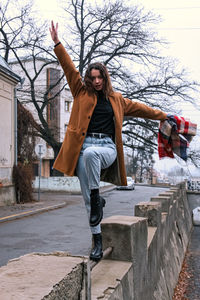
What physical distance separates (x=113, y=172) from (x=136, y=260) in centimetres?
97

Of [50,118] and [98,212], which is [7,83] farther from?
[50,118]

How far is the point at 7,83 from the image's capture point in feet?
53.2

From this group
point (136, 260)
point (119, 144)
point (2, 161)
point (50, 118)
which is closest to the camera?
point (119, 144)

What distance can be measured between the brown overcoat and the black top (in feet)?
0.15

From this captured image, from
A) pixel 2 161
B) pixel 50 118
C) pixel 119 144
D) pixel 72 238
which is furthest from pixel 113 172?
pixel 50 118

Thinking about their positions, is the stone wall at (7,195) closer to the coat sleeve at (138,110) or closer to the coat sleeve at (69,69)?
the coat sleeve at (138,110)

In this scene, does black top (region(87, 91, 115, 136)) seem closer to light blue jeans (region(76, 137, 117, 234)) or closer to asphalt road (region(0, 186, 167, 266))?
light blue jeans (region(76, 137, 117, 234))

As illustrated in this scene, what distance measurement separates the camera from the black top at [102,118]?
3.36m

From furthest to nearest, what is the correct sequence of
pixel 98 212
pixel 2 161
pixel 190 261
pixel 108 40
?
1. pixel 108 40
2. pixel 2 161
3. pixel 190 261
4. pixel 98 212

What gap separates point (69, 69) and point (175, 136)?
152 cm

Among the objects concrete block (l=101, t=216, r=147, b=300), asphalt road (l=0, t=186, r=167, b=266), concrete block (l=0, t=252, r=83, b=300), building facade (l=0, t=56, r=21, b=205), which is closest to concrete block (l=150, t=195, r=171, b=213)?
asphalt road (l=0, t=186, r=167, b=266)

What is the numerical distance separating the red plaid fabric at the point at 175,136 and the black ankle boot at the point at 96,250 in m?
1.54

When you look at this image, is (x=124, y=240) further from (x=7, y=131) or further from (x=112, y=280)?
(x=7, y=131)

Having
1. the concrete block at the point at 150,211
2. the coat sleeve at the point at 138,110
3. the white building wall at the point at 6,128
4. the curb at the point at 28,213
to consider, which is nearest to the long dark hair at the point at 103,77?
the coat sleeve at the point at 138,110
